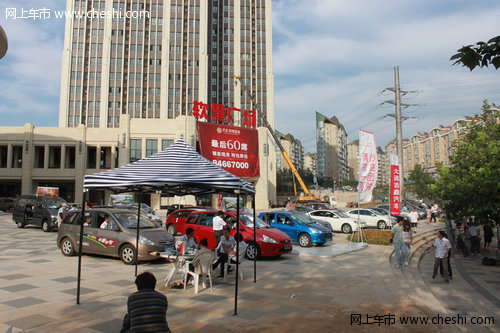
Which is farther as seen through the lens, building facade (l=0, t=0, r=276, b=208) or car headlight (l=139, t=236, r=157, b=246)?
building facade (l=0, t=0, r=276, b=208)

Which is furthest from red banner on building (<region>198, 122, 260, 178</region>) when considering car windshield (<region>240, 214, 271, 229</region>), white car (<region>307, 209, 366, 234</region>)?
car windshield (<region>240, 214, 271, 229</region>)

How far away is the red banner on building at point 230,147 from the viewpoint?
42688mm

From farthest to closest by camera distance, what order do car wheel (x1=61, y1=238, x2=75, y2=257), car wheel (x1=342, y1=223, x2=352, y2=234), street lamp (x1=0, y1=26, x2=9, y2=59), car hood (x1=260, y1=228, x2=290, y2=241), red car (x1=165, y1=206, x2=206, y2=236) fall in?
car wheel (x1=342, y1=223, x2=352, y2=234) → red car (x1=165, y1=206, x2=206, y2=236) → car hood (x1=260, y1=228, x2=290, y2=241) → car wheel (x1=61, y1=238, x2=75, y2=257) → street lamp (x1=0, y1=26, x2=9, y2=59)

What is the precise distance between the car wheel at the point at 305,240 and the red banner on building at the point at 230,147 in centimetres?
2739

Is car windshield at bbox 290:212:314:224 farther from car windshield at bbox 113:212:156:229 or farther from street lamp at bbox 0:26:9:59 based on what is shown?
street lamp at bbox 0:26:9:59

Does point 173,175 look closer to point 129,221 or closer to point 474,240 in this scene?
point 129,221

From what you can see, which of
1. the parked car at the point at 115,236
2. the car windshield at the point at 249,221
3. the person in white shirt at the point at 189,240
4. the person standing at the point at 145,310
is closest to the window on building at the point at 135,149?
the parked car at the point at 115,236

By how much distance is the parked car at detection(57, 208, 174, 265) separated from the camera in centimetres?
1058

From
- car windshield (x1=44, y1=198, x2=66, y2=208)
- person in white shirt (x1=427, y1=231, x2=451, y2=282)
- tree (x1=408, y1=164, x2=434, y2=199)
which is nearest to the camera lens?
person in white shirt (x1=427, y1=231, x2=451, y2=282)

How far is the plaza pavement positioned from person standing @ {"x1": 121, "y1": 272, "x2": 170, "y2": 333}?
3.45 ft

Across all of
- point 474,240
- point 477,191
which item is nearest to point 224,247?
point 477,191

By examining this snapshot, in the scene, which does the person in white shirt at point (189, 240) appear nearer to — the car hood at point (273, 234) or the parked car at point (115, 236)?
the parked car at point (115, 236)

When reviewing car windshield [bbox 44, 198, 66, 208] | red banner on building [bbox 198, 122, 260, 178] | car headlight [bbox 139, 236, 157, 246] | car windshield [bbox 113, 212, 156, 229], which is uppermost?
red banner on building [bbox 198, 122, 260, 178]

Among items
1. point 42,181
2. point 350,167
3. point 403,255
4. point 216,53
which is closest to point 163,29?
point 216,53
